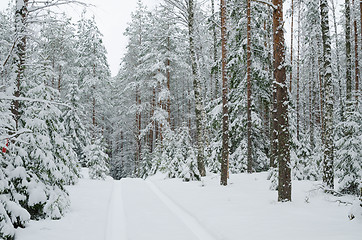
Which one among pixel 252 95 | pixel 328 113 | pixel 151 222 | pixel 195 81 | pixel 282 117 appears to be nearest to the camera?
pixel 151 222

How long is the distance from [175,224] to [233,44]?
14.8m

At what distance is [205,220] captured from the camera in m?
6.75

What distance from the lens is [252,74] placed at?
16.5 m

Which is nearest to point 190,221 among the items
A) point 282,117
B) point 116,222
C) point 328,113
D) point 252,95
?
point 116,222

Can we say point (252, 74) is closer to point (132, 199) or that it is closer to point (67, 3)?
point (132, 199)

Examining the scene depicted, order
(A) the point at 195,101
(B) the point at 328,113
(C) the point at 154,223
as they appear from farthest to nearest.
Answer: (A) the point at 195,101 → (B) the point at 328,113 → (C) the point at 154,223

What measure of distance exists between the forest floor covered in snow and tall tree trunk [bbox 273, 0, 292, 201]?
2.03 ft

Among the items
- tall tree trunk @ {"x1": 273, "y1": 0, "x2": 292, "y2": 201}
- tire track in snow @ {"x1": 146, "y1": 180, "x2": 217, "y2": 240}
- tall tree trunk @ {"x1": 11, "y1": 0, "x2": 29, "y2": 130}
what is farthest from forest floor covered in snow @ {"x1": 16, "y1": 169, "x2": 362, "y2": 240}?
tall tree trunk @ {"x1": 11, "y1": 0, "x2": 29, "y2": 130}

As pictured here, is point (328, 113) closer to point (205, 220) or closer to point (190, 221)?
point (205, 220)

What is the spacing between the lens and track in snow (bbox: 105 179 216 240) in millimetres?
5727

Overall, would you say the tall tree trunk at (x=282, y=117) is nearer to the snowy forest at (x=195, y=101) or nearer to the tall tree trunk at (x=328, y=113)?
the snowy forest at (x=195, y=101)

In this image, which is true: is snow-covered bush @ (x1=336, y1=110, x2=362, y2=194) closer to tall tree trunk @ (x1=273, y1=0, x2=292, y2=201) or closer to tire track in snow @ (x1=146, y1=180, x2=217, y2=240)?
tall tree trunk @ (x1=273, y1=0, x2=292, y2=201)

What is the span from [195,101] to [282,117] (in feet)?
25.6

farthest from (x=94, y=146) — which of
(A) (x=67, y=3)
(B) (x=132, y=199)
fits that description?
(A) (x=67, y=3)
